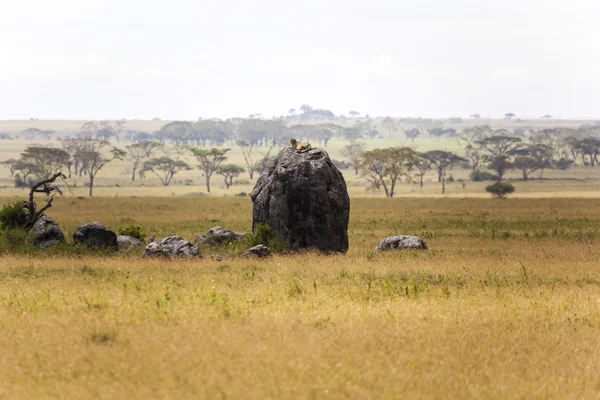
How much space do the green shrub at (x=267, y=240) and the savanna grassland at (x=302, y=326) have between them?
4.96 ft

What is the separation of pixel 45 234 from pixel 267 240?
7482 millimetres

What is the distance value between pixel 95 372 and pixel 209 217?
116ft

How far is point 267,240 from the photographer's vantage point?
2627cm

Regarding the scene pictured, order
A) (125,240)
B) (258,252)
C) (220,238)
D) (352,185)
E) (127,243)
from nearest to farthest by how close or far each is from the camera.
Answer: (258,252), (127,243), (125,240), (220,238), (352,185)

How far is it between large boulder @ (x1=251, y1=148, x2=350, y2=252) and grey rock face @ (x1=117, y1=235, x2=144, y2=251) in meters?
5.07

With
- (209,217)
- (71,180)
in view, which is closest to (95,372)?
(209,217)

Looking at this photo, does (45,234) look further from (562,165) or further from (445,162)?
(562,165)

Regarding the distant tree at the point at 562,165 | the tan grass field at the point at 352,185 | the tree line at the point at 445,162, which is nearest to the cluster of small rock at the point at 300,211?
the tree line at the point at 445,162

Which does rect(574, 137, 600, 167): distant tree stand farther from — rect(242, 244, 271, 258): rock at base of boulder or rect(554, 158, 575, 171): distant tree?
rect(242, 244, 271, 258): rock at base of boulder

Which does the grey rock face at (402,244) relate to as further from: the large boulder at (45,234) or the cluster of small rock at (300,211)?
the large boulder at (45,234)

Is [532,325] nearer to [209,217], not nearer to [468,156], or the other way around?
[209,217]

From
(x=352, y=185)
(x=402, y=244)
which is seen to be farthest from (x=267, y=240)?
(x=352, y=185)

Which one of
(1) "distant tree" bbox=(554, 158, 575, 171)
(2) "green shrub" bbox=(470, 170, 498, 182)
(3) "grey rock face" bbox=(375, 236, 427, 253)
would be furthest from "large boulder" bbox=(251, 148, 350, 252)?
(1) "distant tree" bbox=(554, 158, 575, 171)

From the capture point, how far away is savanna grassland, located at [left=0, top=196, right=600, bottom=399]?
10117mm
